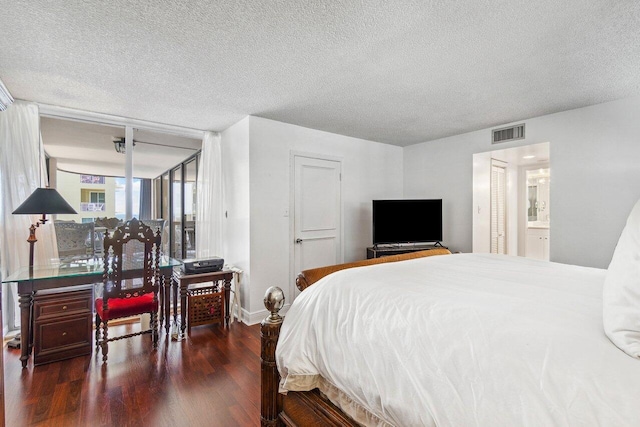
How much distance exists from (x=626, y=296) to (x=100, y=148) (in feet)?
15.9

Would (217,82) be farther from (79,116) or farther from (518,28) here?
(518,28)

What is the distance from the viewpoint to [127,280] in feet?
9.52

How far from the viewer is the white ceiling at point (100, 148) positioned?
352cm

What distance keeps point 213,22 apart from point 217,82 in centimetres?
90

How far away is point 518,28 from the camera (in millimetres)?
1947

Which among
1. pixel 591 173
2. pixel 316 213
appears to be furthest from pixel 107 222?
pixel 591 173

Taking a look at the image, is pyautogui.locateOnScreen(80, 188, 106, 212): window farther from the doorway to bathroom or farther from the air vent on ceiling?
the air vent on ceiling

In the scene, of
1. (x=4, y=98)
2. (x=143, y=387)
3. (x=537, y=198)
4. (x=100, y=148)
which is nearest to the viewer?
(x=143, y=387)

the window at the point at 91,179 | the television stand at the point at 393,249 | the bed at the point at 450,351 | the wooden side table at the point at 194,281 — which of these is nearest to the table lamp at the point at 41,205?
the window at the point at 91,179

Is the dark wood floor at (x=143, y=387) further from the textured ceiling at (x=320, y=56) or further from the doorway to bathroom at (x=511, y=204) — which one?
the doorway to bathroom at (x=511, y=204)

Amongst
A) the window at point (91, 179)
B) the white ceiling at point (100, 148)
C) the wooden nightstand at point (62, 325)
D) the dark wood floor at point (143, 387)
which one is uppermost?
the white ceiling at point (100, 148)

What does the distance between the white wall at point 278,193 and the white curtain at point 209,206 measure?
0.89 meters

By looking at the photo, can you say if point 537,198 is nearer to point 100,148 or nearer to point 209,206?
point 209,206

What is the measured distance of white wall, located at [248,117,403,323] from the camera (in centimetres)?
373
